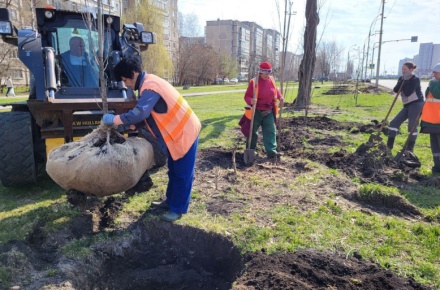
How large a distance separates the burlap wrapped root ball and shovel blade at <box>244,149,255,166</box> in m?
2.86

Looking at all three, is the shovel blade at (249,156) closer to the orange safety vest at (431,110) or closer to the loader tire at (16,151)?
the orange safety vest at (431,110)

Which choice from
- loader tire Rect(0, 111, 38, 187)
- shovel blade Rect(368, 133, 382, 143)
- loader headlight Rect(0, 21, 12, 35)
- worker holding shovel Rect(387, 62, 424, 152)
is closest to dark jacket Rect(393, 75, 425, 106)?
worker holding shovel Rect(387, 62, 424, 152)

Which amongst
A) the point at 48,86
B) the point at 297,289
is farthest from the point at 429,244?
the point at 48,86

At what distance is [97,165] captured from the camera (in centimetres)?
289

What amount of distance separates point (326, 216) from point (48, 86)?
387cm

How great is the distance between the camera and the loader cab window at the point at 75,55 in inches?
200

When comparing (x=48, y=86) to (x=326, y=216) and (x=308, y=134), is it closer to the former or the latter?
(x=326, y=216)

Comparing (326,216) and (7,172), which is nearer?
(326,216)

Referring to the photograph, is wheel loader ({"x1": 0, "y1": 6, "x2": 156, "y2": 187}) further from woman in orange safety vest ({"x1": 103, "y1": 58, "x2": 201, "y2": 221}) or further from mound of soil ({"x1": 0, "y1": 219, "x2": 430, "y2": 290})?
mound of soil ({"x1": 0, "y1": 219, "x2": 430, "y2": 290})

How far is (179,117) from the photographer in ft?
11.0

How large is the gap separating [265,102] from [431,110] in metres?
2.80

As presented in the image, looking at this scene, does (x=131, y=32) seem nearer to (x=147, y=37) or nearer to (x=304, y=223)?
(x=147, y=37)

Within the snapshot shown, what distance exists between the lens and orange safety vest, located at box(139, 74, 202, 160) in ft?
10.7

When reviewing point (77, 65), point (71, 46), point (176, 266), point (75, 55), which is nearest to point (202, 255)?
point (176, 266)
